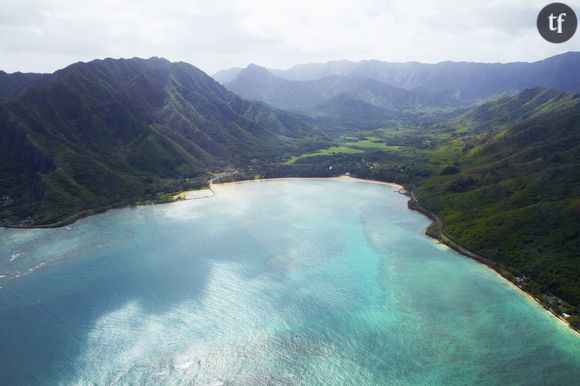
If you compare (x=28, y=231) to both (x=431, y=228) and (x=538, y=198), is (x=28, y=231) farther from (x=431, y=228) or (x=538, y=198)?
(x=538, y=198)

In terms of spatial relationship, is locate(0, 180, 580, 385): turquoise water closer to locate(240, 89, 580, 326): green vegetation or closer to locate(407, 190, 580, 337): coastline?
locate(407, 190, 580, 337): coastline

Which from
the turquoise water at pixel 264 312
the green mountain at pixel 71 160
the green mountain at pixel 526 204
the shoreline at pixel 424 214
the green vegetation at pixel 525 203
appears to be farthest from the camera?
the green mountain at pixel 71 160

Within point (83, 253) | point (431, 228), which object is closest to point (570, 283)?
point (431, 228)

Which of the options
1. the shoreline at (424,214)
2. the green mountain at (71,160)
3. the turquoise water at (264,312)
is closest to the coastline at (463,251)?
the shoreline at (424,214)

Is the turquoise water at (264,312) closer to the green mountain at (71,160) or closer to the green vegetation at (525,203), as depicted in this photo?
the green vegetation at (525,203)

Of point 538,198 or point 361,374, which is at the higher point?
point 538,198

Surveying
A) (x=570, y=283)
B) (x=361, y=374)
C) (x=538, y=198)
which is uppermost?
(x=538, y=198)

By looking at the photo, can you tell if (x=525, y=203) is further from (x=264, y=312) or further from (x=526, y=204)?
(x=264, y=312)
